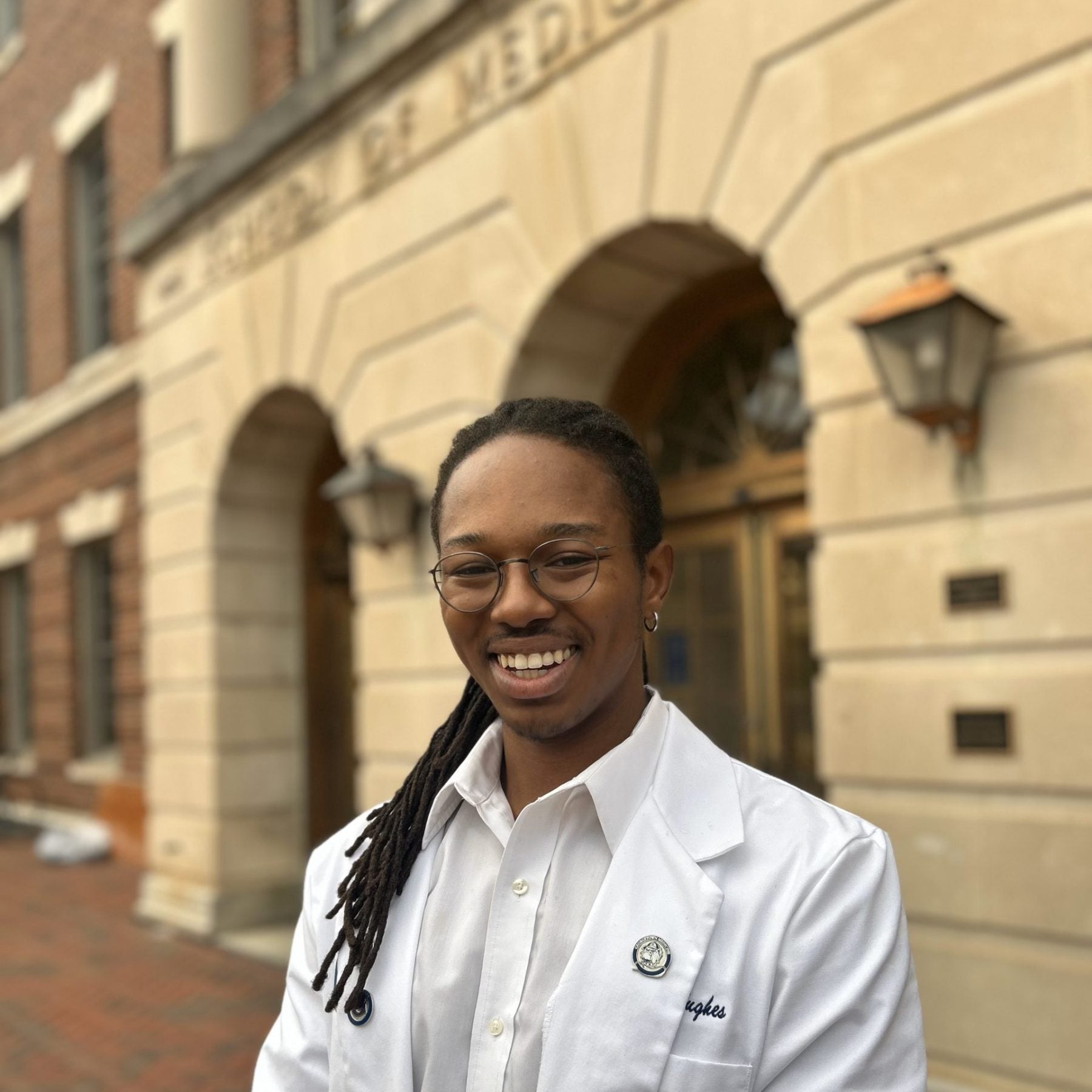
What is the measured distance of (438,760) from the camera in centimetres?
201

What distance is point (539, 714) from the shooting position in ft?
5.74

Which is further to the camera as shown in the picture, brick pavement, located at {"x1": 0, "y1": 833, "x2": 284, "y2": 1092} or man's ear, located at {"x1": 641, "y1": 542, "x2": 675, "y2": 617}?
brick pavement, located at {"x1": 0, "y1": 833, "x2": 284, "y2": 1092}

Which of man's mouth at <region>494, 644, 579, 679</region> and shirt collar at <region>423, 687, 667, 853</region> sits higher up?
man's mouth at <region>494, 644, 579, 679</region>

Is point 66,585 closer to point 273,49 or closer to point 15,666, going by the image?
A: point 15,666

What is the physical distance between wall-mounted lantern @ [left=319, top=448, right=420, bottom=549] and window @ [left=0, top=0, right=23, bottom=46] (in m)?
10.5

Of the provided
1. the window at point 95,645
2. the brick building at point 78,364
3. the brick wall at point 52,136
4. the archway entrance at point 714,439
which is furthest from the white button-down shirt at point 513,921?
the window at point 95,645

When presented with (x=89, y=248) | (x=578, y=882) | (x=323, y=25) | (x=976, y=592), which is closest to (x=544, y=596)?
(x=578, y=882)

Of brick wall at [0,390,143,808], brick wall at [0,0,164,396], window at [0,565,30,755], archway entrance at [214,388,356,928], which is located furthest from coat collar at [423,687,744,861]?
window at [0,565,30,755]

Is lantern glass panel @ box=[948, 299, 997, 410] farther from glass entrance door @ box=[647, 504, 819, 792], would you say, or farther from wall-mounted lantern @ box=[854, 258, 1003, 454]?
glass entrance door @ box=[647, 504, 819, 792]

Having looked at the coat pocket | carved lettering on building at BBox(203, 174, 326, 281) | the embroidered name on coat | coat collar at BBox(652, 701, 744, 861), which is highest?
carved lettering on building at BBox(203, 174, 326, 281)

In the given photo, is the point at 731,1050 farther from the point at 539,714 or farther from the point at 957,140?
the point at 957,140

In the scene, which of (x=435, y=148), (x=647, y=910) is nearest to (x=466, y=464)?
(x=647, y=910)

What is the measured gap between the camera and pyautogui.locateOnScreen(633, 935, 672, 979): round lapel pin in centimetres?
154

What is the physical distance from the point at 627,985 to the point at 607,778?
0.94 feet
